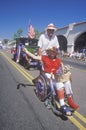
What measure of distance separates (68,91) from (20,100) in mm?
1744

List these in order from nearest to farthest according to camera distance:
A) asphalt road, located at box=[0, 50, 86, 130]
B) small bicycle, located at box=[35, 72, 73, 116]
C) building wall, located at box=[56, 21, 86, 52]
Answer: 1. asphalt road, located at box=[0, 50, 86, 130]
2. small bicycle, located at box=[35, 72, 73, 116]
3. building wall, located at box=[56, 21, 86, 52]

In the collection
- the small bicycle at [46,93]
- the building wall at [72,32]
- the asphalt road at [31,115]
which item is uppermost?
the building wall at [72,32]

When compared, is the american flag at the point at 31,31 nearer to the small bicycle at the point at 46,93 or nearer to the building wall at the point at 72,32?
the building wall at the point at 72,32

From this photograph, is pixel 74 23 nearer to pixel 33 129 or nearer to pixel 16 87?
pixel 16 87

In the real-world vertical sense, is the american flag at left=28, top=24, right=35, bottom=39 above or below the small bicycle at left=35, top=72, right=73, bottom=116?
above

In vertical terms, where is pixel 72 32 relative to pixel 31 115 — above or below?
above

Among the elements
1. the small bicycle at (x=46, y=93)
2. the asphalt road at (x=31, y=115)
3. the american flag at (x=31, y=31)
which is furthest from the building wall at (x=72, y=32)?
the small bicycle at (x=46, y=93)

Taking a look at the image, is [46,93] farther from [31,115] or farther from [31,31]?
[31,31]

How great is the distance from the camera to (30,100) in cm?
739

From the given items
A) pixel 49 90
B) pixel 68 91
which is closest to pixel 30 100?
pixel 49 90

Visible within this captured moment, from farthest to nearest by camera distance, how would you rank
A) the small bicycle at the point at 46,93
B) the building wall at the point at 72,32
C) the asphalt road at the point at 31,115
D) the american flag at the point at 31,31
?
1. the building wall at the point at 72,32
2. the american flag at the point at 31,31
3. the small bicycle at the point at 46,93
4. the asphalt road at the point at 31,115

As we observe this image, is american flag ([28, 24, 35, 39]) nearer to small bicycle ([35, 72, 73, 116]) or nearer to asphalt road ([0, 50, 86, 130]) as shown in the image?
asphalt road ([0, 50, 86, 130])

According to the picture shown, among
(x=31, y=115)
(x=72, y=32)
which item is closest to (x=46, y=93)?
(x=31, y=115)

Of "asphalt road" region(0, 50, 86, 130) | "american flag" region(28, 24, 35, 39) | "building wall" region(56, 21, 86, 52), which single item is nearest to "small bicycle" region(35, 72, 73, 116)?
"asphalt road" region(0, 50, 86, 130)
